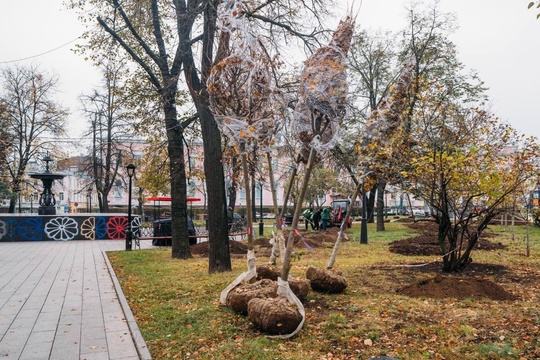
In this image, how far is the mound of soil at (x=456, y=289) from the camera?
6.54 m

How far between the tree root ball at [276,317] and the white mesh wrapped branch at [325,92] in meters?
2.04

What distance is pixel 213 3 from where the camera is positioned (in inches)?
383

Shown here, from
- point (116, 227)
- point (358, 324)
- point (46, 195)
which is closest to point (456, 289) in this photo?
point (358, 324)

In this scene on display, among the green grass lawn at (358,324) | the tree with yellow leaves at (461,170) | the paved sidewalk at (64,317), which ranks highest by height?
the tree with yellow leaves at (461,170)

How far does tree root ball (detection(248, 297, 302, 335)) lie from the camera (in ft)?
16.2

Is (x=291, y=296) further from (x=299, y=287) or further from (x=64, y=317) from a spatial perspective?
(x=64, y=317)

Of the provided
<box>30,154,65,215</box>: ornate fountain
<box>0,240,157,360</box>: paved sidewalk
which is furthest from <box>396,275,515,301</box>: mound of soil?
<box>30,154,65,215</box>: ornate fountain

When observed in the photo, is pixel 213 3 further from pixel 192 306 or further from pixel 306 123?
pixel 192 306

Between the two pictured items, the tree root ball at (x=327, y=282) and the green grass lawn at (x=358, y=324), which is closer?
the green grass lawn at (x=358, y=324)

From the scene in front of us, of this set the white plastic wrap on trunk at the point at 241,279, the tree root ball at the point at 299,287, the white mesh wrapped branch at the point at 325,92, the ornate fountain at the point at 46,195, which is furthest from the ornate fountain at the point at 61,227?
the white mesh wrapped branch at the point at 325,92

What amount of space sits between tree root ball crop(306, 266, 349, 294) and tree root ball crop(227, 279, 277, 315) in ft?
3.44

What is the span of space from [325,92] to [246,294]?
2880 millimetres

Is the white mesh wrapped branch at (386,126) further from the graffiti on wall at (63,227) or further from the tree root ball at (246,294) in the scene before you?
the graffiti on wall at (63,227)

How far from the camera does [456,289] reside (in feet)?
22.2
